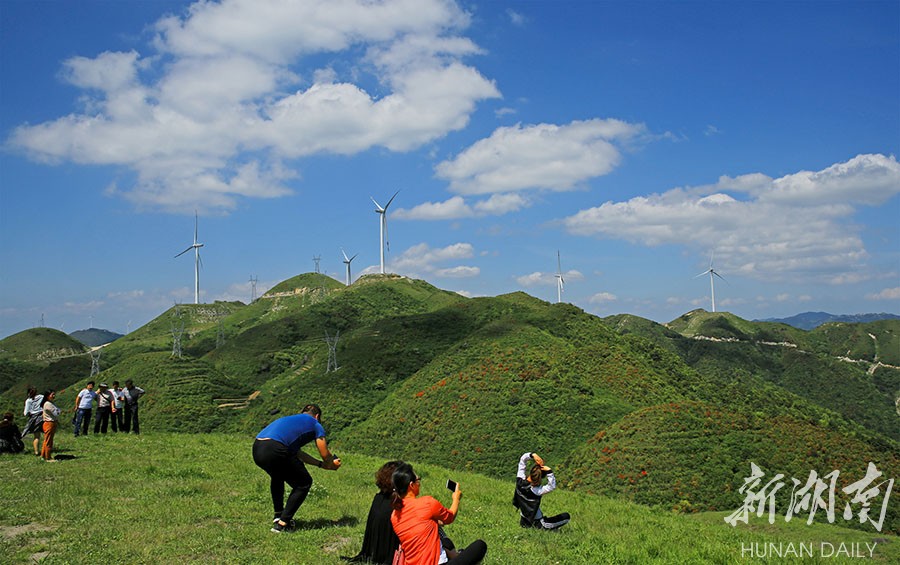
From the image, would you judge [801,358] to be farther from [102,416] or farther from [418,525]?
[418,525]

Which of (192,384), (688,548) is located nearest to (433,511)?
(688,548)

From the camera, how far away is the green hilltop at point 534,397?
35156 millimetres

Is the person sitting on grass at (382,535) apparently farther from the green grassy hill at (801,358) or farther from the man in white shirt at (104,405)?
the green grassy hill at (801,358)

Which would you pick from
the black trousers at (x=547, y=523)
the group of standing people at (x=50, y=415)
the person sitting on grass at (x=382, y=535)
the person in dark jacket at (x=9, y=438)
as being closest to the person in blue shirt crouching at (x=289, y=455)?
the person sitting on grass at (x=382, y=535)

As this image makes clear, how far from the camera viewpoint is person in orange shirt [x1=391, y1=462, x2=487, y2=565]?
809 centimetres

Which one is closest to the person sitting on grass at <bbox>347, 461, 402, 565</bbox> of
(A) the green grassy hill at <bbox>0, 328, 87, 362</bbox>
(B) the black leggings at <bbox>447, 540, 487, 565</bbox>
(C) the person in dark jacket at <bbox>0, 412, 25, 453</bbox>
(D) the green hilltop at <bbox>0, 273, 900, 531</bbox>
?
(B) the black leggings at <bbox>447, 540, 487, 565</bbox>

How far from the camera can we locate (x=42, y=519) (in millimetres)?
12164

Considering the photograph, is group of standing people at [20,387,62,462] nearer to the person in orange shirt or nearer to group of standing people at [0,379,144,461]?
group of standing people at [0,379,144,461]

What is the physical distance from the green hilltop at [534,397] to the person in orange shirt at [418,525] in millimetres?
4999

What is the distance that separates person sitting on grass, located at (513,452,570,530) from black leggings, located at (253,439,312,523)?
14.9ft

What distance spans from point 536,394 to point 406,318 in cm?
4687

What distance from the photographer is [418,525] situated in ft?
26.6

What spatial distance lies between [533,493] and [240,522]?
614cm

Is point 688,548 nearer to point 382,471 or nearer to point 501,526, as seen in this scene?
point 501,526
